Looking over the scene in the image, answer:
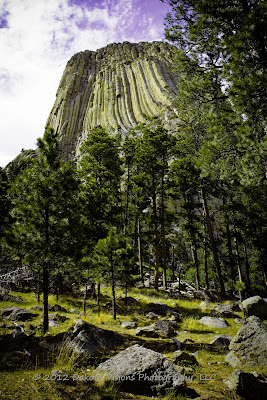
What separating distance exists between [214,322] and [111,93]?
76.8 meters

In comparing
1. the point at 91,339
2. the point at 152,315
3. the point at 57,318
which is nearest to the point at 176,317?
the point at 152,315

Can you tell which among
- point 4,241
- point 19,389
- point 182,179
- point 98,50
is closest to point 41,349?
point 19,389

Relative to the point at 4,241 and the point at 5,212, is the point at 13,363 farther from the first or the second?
the point at 5,212

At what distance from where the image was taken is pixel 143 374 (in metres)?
5.15

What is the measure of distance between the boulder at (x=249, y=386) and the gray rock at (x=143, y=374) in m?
1.10

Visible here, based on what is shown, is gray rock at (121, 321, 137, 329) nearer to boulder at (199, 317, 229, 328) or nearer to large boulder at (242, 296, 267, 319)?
boulder at (199, 317, 229, 328)

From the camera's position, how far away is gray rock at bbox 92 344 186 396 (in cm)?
489

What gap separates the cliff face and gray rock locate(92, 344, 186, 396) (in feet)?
191

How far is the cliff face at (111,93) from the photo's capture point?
66.8 m

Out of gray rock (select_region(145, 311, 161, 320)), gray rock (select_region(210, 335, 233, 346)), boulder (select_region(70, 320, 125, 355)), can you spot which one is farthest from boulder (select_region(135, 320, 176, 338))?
gray rock (select_region(145, 311, 161, 320))

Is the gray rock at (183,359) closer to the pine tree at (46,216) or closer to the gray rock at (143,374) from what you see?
the gray rock at (143,374)

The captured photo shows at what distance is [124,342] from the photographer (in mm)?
8734

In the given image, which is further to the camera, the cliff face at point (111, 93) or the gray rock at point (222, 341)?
the cliff face at point (111, 93)

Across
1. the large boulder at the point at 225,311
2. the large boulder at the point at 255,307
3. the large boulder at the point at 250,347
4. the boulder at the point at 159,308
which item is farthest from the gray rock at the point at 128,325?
the large boulder at the point at 255,307
